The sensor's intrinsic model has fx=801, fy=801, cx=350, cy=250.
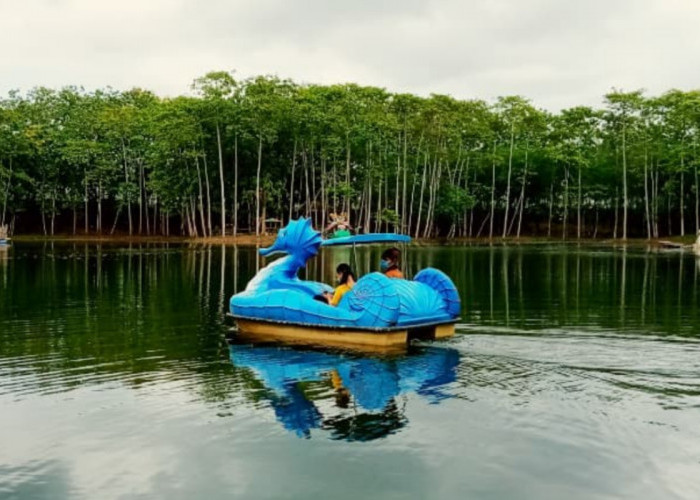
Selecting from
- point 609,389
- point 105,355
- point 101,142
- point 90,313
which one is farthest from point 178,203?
point 609,389

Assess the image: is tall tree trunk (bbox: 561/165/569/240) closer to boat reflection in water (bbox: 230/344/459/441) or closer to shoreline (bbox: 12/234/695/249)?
shoreline (bbox: 12/234/695/249)

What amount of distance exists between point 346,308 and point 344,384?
271 centimetres

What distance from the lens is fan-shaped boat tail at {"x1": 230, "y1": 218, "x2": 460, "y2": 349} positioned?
13047 millimetres

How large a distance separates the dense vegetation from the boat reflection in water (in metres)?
44.0

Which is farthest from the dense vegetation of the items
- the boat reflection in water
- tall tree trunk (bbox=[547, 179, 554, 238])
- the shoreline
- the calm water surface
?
the boat reflection in water

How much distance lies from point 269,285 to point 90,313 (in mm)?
5329

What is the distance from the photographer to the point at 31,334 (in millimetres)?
15289

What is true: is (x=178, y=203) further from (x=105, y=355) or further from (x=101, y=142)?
(x=105, y=355)

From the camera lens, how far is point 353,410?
31.5ft

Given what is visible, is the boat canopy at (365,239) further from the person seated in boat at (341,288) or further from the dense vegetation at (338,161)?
the dense vegetation at (338,161)

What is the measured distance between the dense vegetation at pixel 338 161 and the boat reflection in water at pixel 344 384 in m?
44.0

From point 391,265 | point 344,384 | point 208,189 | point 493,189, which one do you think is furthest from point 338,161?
point 344,384

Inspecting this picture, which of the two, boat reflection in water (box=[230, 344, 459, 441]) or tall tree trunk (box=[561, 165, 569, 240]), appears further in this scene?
tall tree trunk (box=[561, 165, 569, 240])

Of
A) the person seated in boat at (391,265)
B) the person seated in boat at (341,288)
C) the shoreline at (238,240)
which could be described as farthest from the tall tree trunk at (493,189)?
the person seated in boat at (341,288)
